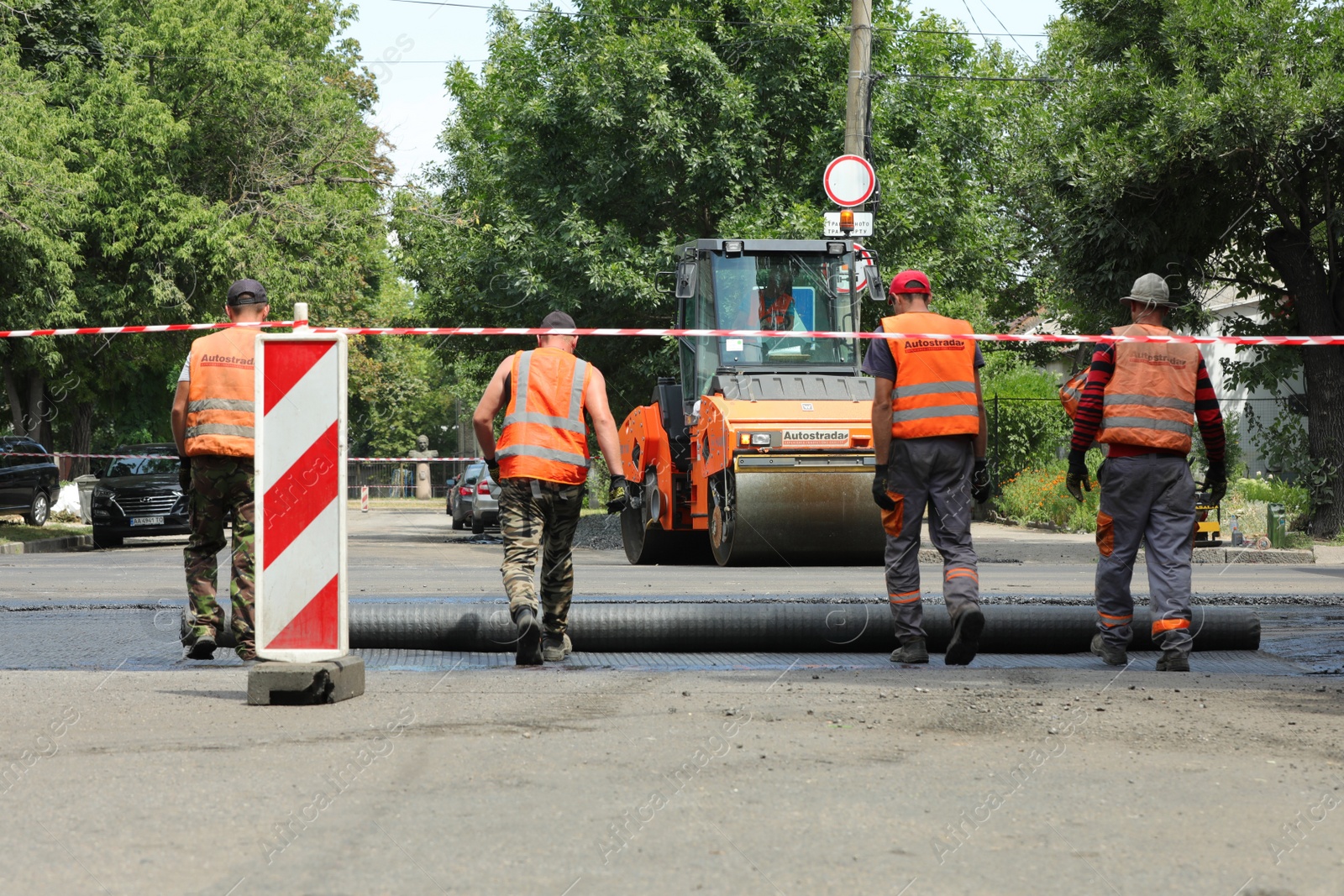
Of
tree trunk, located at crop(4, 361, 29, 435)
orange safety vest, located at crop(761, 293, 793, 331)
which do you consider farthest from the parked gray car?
orange safety vest, located at crop(761, 293, 793, 331)

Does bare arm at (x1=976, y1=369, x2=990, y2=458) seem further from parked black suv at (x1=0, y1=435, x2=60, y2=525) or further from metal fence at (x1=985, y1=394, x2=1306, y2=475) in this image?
parked black suv at (x1=0, y1=435, x2=60, y2=525)

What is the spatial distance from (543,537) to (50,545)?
60.7ft

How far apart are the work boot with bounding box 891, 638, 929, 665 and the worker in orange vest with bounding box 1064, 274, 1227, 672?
2.85ft

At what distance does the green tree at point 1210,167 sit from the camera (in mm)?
17531

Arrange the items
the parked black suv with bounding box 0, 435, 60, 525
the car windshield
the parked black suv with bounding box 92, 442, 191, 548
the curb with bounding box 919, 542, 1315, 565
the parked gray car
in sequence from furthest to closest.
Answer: the parked gray car → the parked black suv with bounding box 0, 435, 60, 525 → the car windshield → the parked black suv with bounding box 92, 442, 191, 548 → the curb with bounding box 919, 542, 1315, 565

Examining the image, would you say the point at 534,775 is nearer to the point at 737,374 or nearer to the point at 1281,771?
the point at 1281,771

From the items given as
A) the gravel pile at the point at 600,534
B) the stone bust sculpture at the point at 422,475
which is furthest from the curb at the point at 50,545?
the stone bust sculpture at the point at 422,475

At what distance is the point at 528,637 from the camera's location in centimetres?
683

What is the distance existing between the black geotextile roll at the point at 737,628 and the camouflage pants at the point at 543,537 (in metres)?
0.26

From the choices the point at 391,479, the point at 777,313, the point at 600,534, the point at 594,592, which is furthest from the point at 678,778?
the point at 391,479

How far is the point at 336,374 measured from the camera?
5715 mm

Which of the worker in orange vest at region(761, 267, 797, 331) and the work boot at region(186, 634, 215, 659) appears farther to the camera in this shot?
the worker in orange vest at region(761, 267, 797, 331)

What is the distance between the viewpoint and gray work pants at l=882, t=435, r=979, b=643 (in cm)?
707

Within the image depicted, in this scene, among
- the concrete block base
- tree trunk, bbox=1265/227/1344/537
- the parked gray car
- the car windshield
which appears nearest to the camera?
the concrete block base
